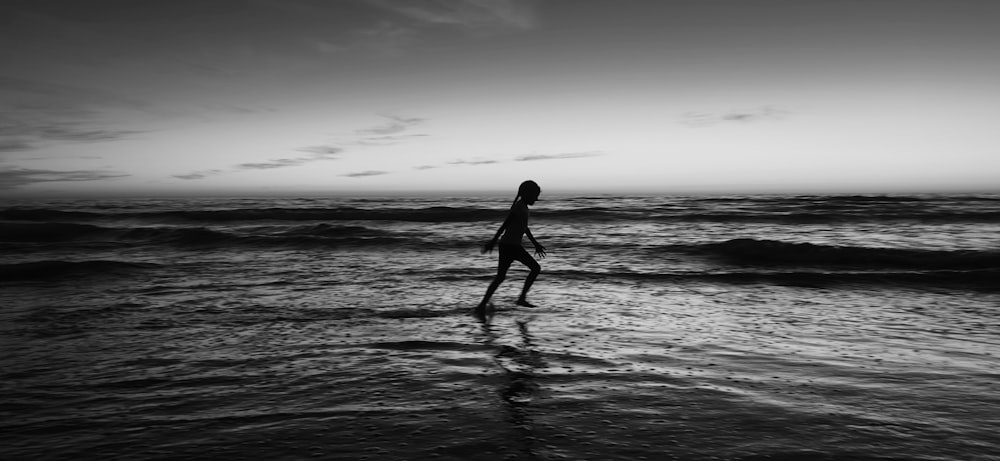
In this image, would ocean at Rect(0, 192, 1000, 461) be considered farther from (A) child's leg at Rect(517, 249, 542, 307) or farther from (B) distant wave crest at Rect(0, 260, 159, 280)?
(A) child's leg at Rect(517, 249, 542, 307)

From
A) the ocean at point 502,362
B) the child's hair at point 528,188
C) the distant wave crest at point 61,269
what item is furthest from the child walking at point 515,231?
the distant wave crest at point 61,269

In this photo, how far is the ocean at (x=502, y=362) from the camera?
407 cm

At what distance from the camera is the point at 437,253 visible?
19.7 meters

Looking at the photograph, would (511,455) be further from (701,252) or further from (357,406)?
(701,252)

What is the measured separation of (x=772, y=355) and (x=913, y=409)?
70.0 inches

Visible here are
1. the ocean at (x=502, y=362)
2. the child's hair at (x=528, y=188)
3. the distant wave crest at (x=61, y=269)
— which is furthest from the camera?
the distant wave crest at (x=61, y=269)

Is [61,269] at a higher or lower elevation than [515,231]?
lower

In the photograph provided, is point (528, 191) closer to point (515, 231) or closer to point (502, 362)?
point (515, 231)

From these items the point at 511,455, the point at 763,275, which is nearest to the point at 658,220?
the point at 763,275

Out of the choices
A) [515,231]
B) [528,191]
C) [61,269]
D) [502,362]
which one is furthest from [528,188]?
[61,269]

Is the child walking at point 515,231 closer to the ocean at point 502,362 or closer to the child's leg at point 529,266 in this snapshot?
the child's leg at point 529,266

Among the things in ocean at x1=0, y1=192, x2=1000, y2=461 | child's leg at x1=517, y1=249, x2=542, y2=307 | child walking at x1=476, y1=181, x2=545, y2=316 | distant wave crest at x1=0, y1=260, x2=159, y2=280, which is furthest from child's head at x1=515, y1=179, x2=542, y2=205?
distant wave crest at x1=0, y1=260, x2=159, y2=280

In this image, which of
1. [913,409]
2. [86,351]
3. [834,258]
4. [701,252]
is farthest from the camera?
[701,252]

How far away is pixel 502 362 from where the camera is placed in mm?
6148
